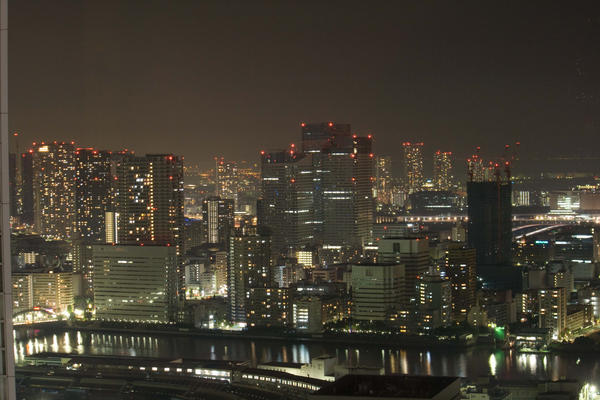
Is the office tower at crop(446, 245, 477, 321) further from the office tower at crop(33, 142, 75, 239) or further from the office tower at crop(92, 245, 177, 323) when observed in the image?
the office tower at crop(33, 142, 75, 239)

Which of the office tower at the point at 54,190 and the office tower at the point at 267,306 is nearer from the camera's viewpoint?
the office tower at the point at 54,190

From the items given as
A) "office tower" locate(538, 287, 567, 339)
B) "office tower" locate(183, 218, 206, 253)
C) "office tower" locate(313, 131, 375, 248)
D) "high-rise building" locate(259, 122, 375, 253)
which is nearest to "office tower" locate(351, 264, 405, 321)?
"office tower" locate(538, 287, 567, 339)

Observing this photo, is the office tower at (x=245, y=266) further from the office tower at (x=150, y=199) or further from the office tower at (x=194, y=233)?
the office tower at (x=194, y=233)

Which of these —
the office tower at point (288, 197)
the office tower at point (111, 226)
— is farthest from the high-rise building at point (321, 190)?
the office tower at point (111, 226)

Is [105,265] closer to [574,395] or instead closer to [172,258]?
[172,258]

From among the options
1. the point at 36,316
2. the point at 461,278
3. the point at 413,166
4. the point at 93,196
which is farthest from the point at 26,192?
the point at 413,166

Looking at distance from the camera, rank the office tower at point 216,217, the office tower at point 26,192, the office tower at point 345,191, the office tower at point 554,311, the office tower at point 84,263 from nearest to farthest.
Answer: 1. the office tower at point 26,192
2. the office tower at point 554,311
3. the office tower at point 84,263
4. the office tower at point 216,217
5. the office tower at point 345,191
